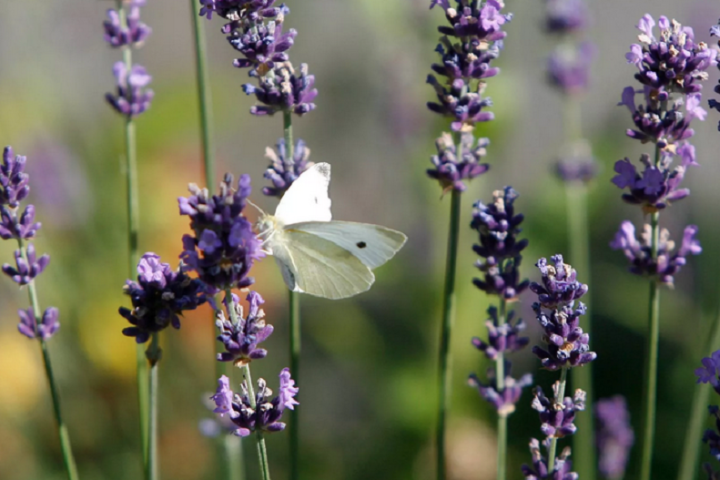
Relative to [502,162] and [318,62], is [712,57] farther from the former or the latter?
[318,62]

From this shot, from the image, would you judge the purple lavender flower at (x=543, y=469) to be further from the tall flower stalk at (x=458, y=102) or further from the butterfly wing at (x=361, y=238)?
the butterfly wing at (x=361, y=238)

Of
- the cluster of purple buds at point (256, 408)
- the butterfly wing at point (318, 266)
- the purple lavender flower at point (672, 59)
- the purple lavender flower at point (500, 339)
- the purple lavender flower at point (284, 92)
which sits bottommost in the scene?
the cluster of purple buds at point (256, 408)

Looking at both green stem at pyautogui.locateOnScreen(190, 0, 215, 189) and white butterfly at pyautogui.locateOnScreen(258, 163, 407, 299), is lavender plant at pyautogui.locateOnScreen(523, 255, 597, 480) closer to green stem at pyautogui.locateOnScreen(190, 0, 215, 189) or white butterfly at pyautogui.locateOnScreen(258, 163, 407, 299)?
white butterfly at pyautogui.locateOnScreen(258, 163, 407, 299)

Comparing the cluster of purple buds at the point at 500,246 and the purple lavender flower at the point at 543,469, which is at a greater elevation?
the cluster of purple buds at the point at 500,246

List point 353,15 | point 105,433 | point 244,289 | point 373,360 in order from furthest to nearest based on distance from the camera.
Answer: point 353,15 < point 373,360 < point 105,433 < point 244,289

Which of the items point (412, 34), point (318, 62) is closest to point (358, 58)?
point (318, 62)

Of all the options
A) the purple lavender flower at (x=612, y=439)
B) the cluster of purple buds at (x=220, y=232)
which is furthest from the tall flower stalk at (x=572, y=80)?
the cluster of purple buds at (x=220, y=232)

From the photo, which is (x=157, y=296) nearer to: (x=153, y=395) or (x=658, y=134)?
(x=153, y=395)
